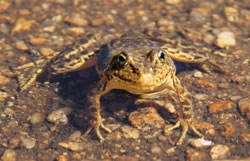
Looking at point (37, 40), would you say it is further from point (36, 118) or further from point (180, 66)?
point (180, 66)

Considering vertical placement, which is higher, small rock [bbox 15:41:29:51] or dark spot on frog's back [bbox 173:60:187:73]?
small rock [bbox 15:41:29:51]

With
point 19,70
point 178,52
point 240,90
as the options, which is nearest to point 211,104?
point 240,90

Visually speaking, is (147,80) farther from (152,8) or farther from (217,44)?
(152,8)

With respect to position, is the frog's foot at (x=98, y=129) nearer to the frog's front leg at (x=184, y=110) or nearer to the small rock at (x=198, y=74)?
the frog's front leg at (x=184, y=110)

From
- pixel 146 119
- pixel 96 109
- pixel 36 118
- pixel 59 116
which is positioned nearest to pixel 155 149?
pixel 146 119

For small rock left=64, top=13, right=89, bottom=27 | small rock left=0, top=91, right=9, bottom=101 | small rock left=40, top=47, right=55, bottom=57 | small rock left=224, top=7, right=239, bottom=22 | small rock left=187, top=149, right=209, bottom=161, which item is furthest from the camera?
small rock left=224, top=7, right=239, bottom=22

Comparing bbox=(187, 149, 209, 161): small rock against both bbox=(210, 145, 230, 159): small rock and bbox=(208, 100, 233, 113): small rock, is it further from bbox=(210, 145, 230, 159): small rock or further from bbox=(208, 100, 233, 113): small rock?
bbox=(208, 100, 233, 113): small rock

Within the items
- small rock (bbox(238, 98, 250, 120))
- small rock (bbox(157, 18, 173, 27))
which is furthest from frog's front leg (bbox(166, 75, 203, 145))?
small rock (bbox(157, 18, 173, 27))
